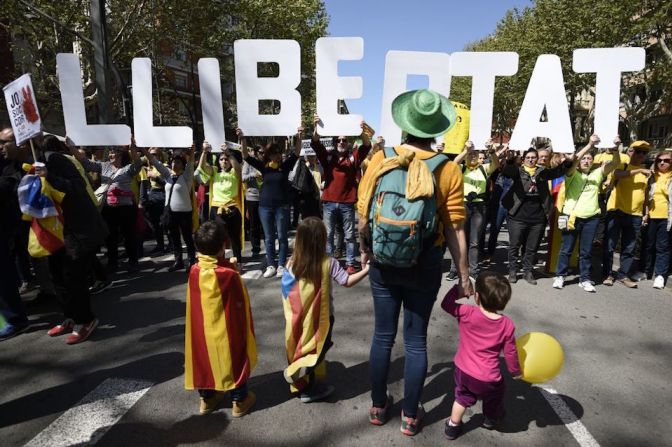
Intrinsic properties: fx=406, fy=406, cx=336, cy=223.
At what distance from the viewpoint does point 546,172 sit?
5316 millimetres

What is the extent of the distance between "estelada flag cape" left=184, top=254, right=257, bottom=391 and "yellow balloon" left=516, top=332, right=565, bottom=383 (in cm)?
178

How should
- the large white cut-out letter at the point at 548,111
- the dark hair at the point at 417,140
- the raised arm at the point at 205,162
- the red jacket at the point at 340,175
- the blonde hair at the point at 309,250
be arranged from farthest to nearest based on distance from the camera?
1. the red jacket at the point at 340,175
2. the raised arm at the point at 205,162
3. the large white cut-out letter at the point at 548,111
4. the blonde hair at the point at 309,250
5. the dark hair at the point at 417,140

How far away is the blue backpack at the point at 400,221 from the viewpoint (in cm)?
212

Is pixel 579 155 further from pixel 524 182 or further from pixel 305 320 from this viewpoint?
pixel 305 320

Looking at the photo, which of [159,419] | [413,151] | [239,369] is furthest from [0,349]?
[413,151]

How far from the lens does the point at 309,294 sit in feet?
9.03

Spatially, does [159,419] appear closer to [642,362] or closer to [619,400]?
[619,400]

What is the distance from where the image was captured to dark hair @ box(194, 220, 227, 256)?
2.57 metres

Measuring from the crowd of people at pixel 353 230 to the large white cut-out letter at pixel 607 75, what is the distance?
0.67 feet

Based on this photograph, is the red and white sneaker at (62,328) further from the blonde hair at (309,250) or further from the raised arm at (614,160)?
the raised arm at (614,160)

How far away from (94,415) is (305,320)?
158 cm

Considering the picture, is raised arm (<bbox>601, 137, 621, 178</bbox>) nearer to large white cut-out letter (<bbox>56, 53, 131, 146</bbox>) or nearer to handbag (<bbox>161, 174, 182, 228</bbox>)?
large white cut-out letter (<bbox>56, 53, 131, 146</bbox>)

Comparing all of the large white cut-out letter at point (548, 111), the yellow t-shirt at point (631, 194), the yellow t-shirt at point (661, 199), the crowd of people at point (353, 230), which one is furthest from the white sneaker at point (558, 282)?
the large white cut-out letter at point (548, 111)

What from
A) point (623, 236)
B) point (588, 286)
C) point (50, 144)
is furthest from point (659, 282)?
point (50, 144)
